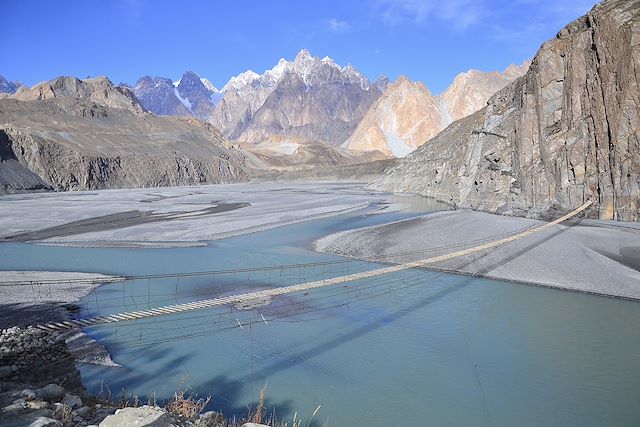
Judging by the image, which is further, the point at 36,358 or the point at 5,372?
the point at 36,358

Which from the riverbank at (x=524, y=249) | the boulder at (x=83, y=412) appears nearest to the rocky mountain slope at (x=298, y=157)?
the riverbank at (x=524, y=249)

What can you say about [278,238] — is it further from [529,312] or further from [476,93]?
[476,93]

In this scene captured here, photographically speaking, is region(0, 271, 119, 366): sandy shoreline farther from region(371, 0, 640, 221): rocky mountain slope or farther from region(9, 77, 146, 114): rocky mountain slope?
region(9, 77, 146, 114): rocky mountain slope

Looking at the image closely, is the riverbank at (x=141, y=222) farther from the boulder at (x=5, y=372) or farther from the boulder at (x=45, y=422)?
the boulder at (x=45, y=422)

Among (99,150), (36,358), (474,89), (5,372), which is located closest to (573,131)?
(36,358)

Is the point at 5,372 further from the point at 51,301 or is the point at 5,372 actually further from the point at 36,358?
the point at 51,301

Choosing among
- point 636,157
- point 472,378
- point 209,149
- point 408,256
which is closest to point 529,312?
point 472,378

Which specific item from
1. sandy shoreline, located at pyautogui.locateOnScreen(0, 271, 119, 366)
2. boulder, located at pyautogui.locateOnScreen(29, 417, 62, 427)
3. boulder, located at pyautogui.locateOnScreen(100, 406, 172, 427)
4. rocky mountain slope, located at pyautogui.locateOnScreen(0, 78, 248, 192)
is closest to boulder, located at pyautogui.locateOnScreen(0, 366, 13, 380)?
sandy shoreline, located at pyautogui.locateOnScreen(0, 271, 119, 366)
